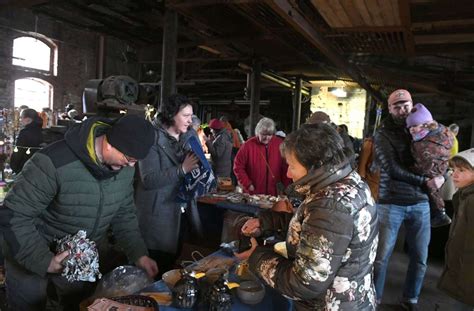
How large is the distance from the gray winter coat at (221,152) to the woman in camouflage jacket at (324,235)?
4.76 meters

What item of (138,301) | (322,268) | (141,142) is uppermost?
(141,142)

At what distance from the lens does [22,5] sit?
4.86 metres

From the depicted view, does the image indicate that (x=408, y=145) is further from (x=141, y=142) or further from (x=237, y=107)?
(x=237, y=107)

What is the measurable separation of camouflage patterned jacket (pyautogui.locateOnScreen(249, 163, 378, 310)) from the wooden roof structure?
2.79 meters

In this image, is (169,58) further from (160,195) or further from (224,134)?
(160,195)

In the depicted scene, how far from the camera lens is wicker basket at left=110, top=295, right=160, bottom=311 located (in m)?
1.79

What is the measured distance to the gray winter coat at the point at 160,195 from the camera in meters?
3.11

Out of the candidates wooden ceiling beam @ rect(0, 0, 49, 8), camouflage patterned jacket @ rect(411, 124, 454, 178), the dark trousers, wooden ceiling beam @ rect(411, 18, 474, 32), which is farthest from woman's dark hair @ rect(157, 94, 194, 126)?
wooden ceiling beam @ rect(411, 18, 474, 32)

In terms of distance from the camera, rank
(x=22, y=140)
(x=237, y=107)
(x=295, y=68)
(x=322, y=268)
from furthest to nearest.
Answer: (x=237, y=107)
(x=295, y=68)
(x=22, y=140)
(x=322, y=268)

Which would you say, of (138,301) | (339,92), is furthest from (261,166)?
(339,92)

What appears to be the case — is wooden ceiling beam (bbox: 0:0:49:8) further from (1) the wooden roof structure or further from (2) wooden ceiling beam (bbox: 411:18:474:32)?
(2) wooden ceiling beam (bbox: 411:18:474:32)

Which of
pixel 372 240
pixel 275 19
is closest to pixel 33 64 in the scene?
pixel 275 19

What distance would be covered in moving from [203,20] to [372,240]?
16.1 feet

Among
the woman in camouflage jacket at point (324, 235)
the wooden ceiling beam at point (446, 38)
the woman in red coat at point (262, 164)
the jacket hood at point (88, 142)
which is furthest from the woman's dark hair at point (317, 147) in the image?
the wooden ceiling beam at point (446, 38)
